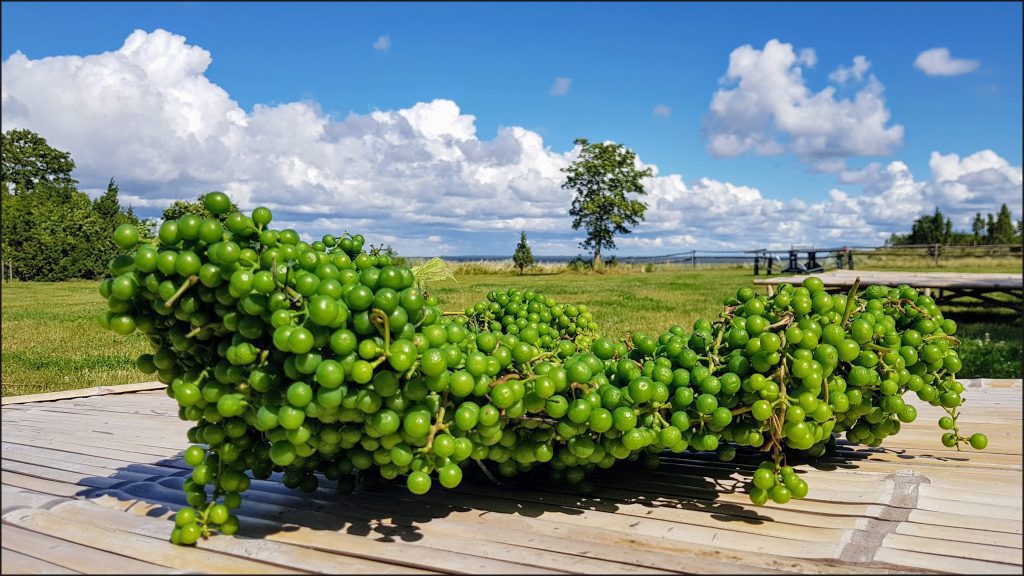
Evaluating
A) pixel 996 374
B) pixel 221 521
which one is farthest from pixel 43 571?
pixel 996 374

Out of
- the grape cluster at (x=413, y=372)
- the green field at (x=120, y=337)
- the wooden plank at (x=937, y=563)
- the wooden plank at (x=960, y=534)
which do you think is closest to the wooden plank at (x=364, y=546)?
the grape cluster at (x=413, y=372)

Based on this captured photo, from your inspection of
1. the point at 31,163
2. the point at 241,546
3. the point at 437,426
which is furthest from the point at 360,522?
the point at 31,163

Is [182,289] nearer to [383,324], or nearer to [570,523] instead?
[383,324]

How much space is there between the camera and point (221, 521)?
1900 millimetres

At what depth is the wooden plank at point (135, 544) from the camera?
1.72 m

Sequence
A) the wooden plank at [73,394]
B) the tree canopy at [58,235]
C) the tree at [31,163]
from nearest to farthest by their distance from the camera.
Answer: the wooden plank at [73,394], the tree canopy at [58,235], the tree at [31,163]

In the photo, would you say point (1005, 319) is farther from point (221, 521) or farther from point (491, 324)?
point (221, 521)

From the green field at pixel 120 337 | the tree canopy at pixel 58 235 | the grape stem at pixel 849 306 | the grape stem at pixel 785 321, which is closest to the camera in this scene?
the grape stem at pixel 785 321

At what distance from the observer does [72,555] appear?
1.81m

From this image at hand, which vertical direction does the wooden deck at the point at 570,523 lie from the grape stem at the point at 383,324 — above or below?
below

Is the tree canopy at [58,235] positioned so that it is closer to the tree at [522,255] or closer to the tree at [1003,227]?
the tree at [522,255]

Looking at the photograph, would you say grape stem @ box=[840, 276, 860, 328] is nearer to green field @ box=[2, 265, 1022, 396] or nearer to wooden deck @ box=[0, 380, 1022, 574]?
wooden deck @ box=[0, 380, 1022, 574]

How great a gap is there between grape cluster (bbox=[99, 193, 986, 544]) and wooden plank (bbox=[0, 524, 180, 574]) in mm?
140

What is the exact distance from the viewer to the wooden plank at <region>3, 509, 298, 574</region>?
1724 millimetres
